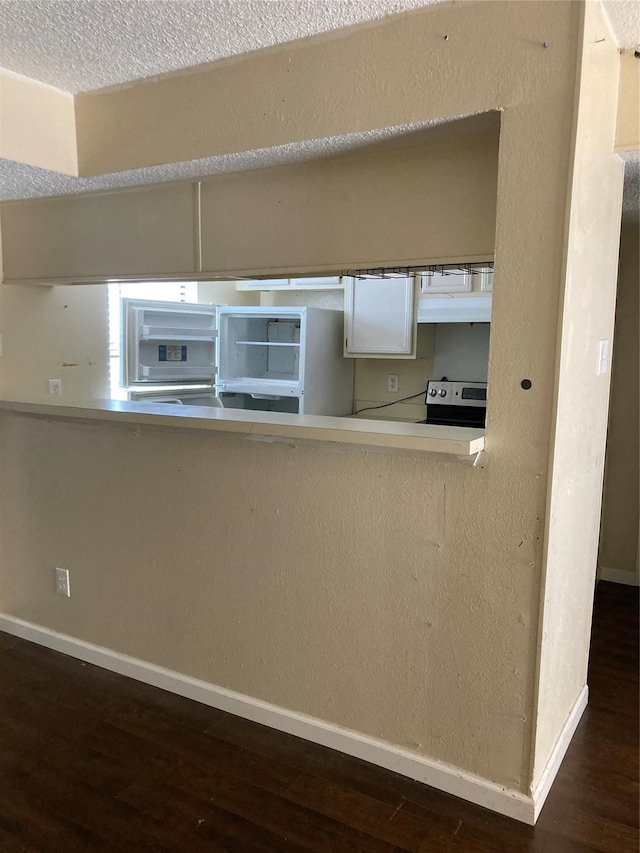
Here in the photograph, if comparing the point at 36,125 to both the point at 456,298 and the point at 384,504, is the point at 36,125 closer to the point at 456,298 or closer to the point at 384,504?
the point at 384,504

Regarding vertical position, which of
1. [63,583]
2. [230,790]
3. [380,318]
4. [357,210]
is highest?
[357,210]

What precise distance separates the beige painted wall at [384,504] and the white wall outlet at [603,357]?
0.11m

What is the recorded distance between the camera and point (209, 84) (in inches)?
82.5

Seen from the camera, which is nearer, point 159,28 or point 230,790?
point 159,28

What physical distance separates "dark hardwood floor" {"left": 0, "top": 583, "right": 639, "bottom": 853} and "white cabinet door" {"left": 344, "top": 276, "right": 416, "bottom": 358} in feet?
7.44

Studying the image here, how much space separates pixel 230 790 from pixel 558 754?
1094 millimetres

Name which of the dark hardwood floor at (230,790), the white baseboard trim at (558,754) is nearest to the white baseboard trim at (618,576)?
the dark hardwood floor at (230,790)

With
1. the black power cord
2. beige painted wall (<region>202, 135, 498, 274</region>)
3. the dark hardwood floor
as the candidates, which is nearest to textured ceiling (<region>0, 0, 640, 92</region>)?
beige painted wall (<region>202, 135, 498, 274</region>)

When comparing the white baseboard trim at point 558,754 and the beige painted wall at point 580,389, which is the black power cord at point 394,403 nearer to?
the beige painted wall at point 580,389

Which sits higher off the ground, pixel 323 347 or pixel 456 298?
pixel 456 298

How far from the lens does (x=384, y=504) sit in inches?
81.4

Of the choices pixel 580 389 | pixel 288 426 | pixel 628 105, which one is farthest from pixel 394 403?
pixel 628 105

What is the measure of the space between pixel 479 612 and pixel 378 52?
1681mm

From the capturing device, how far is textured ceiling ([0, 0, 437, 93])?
5.59 feet
